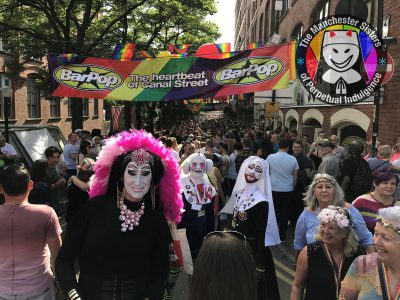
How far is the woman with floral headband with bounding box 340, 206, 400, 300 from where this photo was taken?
208 cm

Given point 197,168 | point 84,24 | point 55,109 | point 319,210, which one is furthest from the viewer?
point 55,109

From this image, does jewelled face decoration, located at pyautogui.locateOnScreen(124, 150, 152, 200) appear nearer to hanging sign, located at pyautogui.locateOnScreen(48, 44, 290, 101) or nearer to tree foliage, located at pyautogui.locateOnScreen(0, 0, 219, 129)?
hanging sign, located at pyautogui.locateOnScreen(48, 44, 290, 101)

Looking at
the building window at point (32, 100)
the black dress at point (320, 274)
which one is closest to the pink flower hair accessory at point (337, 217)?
the black dress at point (320, 274)

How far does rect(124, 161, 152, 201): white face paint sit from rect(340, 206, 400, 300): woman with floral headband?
1.46m

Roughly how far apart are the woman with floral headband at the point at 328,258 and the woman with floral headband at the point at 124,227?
103 cm

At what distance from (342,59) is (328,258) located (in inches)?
125

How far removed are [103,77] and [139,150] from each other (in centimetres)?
497

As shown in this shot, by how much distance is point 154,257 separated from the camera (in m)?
2.66

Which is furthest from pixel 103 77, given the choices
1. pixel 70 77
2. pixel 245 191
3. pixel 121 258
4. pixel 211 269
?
pixel 211 269

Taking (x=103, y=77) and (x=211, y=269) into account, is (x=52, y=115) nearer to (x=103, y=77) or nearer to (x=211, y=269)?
(x=103, y=77)

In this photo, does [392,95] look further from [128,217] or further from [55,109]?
[55,109]

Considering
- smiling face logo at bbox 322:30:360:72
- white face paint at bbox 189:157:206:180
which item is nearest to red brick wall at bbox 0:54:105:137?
white face paint at bbox 189:157:206:180

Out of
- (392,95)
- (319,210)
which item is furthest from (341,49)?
(392,95)

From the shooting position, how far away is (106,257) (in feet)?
8.03
